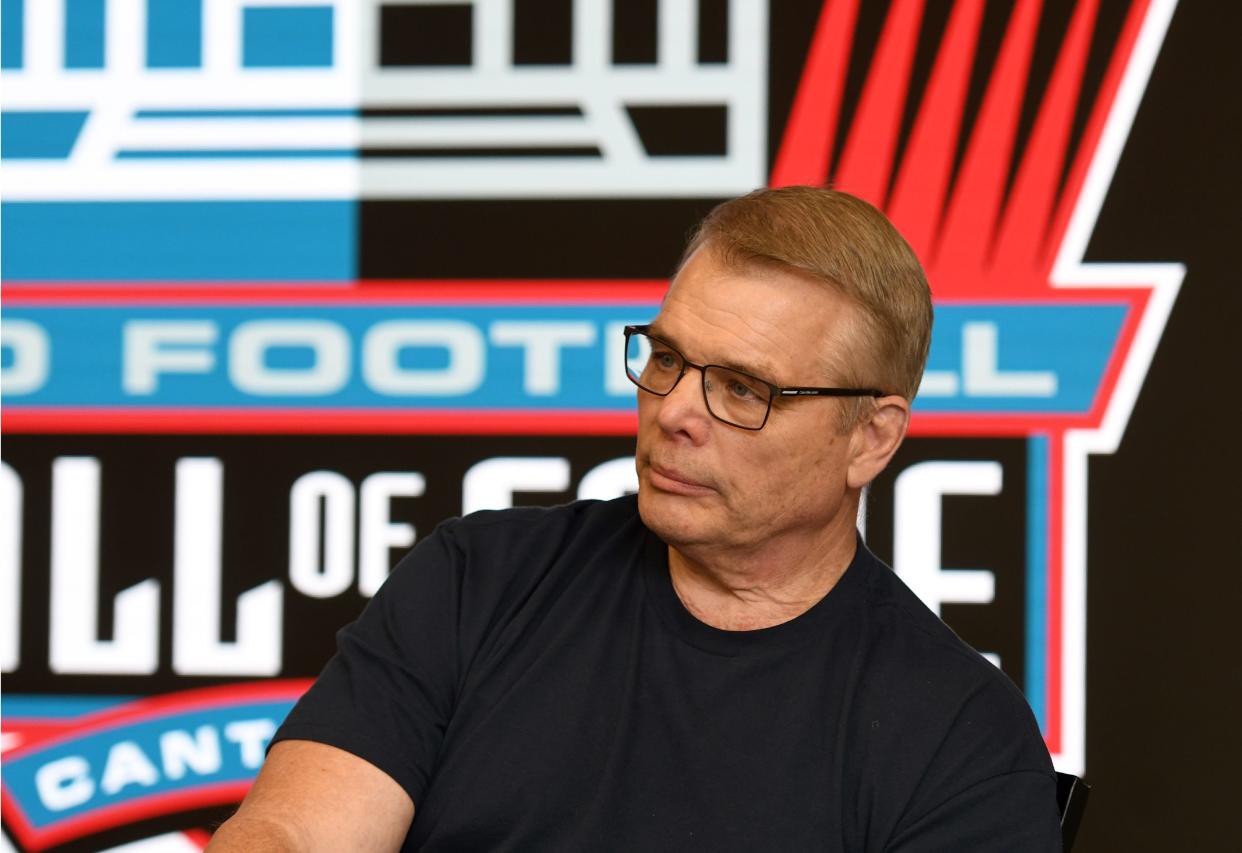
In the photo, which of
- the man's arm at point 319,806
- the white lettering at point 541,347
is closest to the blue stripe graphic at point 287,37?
the white lettering at point 541,347

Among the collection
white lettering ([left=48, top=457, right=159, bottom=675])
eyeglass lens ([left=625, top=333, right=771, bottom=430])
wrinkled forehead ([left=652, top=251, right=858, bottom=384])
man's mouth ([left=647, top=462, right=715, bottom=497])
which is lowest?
white lettering ([left=48, top=457, right=159, bottom=675])

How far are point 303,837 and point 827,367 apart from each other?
2.23ft

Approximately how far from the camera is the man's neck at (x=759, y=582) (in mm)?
1478

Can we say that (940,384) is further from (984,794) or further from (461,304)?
(984,794)

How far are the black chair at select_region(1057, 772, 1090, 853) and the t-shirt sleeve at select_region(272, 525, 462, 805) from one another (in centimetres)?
64

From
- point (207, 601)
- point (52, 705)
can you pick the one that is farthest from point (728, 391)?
point (52, 705)

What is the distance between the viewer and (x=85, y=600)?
2.57 meters

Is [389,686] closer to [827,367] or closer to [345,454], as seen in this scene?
[827,367]

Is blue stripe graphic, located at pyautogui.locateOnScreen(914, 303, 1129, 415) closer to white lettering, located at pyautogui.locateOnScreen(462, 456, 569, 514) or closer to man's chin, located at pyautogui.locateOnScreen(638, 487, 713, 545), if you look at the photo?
white lettering, located at pyautogui.locateOnScreen(462, 456, 569, 514)

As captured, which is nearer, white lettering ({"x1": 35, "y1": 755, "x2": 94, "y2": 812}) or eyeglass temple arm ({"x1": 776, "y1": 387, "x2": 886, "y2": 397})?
eyeglass temple arm ({"x1": 776, "y1": 387, "x2": 886, "y2": 397})

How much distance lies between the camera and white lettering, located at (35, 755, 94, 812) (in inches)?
101

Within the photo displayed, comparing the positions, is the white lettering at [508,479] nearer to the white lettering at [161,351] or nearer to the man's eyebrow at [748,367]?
the white lettering at [161,351]

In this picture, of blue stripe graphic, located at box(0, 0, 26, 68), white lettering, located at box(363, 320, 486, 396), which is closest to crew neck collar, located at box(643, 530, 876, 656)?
white lettering, located at box(363, 320, 486, 396)

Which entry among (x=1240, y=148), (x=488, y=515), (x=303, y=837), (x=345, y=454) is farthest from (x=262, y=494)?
(x=1240, y=148)
